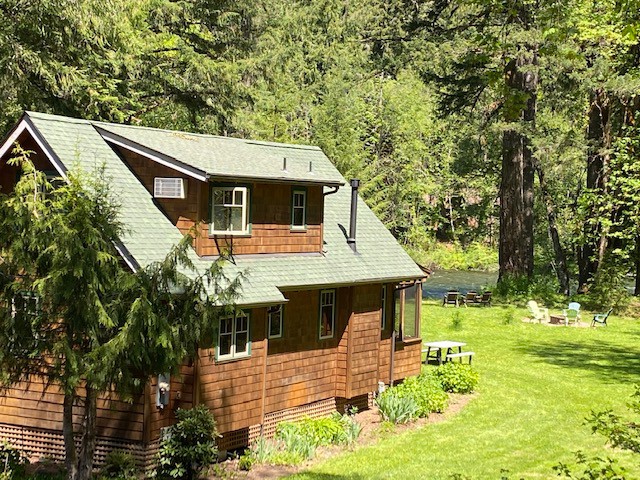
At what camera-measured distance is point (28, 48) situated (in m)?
25.4

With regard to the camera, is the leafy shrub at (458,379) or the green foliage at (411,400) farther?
the leafy shrub at (458,379)

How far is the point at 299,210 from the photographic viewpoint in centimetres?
1980

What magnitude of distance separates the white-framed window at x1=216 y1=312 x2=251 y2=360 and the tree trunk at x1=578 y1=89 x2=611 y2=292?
81.0ft

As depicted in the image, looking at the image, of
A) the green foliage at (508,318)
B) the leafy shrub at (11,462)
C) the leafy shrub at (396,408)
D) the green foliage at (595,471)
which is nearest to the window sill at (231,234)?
the leafy shrub at (11,462)

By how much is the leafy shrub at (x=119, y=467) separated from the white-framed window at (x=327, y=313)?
5.87 meters

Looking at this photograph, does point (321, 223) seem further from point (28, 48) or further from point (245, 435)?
point (28, 48)

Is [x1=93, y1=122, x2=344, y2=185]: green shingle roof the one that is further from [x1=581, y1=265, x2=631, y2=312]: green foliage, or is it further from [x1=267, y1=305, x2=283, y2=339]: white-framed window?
[x1=581, y1=265, x2=631, y2=312]: green foliage

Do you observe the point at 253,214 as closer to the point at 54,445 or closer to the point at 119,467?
the point at 119,467

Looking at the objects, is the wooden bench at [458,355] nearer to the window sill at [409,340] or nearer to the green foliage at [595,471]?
the window sill at [409,340]

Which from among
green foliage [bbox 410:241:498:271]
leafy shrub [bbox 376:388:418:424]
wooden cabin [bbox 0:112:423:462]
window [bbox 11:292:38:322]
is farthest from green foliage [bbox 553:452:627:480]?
green foliage [bbox 410:241:498:271]

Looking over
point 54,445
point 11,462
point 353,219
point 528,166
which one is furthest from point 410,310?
point 528,166

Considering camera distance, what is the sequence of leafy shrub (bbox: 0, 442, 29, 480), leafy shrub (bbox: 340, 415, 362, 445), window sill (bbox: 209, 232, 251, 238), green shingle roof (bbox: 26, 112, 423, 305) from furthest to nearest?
leafy shrub (bbox: 340, 415, 362, 445)
window sill (bbox: 209, 232, 251, 238)
green shingle roof (bbox: 26, 112, 423, 305)
leafy shrub (bbox: 0, 442, 29, 480)

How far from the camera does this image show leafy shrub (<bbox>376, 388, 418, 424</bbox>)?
20.6 m

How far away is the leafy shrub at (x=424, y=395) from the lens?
2156 cm
